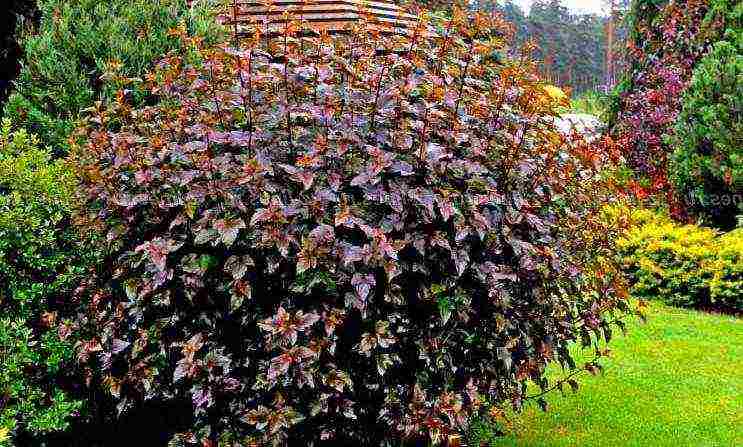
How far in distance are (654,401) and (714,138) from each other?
383cm

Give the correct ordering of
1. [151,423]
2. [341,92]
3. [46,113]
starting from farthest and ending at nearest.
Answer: [46,113], [151,423], [341,92]

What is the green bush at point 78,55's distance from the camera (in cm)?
406

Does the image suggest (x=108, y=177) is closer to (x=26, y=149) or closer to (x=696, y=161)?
(x=26, y=149)

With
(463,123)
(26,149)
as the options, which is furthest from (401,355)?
(26,149)

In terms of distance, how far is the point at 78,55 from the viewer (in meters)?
4.14

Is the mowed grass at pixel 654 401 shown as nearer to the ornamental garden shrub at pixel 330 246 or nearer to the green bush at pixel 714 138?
the ornamental garden shrub at pixel 330 246

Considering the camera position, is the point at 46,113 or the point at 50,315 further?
the point at 46,113

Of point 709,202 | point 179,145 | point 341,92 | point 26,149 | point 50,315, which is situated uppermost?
point 341,92

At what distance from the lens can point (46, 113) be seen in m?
4.11

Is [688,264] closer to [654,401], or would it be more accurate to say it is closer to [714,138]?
[714,138]

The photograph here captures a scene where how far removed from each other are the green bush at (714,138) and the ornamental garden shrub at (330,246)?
5.06m

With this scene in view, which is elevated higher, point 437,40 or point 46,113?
point 437,40

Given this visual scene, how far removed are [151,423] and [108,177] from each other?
43.4 inches

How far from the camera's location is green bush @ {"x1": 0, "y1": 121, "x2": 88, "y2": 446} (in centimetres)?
308
